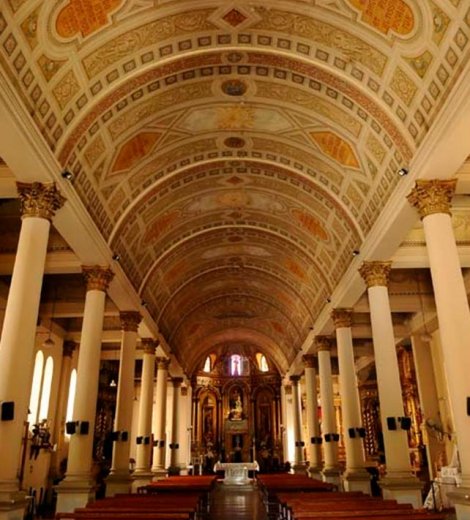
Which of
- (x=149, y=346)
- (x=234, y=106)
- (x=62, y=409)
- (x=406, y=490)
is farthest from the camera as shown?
(x=149, y=346)

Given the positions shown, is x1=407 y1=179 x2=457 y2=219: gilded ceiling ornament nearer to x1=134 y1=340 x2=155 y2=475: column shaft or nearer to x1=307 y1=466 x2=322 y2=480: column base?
x1=134 y1=340 x2=155 y2=475: column shaft

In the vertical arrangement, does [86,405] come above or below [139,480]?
above

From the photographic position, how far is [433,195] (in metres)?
10.3

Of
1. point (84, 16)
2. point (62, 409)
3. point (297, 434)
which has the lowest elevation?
point (297, 434)

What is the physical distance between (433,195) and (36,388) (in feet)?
54.8

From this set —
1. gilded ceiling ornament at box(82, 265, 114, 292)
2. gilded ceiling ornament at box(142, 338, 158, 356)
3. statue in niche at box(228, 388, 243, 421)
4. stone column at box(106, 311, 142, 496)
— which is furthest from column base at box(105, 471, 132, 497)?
statue in niche at box(228, 388, 243, 421)

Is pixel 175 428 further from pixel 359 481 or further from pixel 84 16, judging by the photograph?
pixel 84 16

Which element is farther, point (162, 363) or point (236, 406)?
point (236, 406)

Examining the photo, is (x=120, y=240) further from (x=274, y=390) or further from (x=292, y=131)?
(x=274, y=390)

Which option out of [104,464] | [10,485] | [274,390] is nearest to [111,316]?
[104,464]

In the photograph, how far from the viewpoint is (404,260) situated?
14.7 m

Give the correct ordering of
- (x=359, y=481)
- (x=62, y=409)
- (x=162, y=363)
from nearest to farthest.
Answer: (x=359, y=481), (x=62, y=409), (x=162, y=363)

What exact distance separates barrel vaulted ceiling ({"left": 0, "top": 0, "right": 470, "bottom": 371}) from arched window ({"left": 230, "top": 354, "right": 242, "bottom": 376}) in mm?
22135

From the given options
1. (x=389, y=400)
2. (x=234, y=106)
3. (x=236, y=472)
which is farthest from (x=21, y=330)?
(x=236, y=472)
